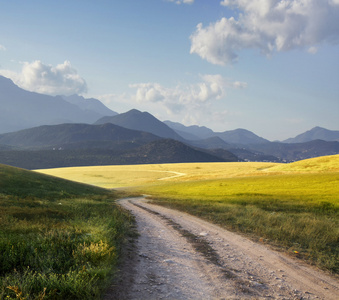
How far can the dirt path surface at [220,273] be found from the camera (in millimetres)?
6198

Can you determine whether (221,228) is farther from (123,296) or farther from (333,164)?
(333,164)

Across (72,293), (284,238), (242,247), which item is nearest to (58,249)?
(72,293)

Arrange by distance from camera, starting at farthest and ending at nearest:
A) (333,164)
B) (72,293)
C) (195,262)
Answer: (333,164)
(195,262)
(72,293)

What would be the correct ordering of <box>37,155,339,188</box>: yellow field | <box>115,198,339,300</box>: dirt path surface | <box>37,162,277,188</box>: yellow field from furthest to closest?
1. <box>37,162,277,188</box>: yellow field
2. <box>37,155,339,188</box>: yellow field
3. <box>115,198,339,300</box>: dirt path surface

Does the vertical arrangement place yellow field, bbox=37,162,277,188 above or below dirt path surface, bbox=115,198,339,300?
below

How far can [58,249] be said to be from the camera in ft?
23.8

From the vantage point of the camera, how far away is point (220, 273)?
24.5 feet

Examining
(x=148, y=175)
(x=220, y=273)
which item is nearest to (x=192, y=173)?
(x=148, y=175)

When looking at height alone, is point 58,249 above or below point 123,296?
above

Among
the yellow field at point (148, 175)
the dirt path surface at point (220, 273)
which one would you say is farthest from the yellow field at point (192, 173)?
the dirt path surface at point (220, 273)

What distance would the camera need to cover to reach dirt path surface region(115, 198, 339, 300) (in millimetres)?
6198

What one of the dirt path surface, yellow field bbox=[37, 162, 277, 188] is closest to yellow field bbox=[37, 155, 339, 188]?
yellow field bbox=[37, 162, 277, 188]

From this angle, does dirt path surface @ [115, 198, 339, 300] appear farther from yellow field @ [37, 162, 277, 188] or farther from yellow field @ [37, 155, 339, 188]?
yellow field @ [37, 162, 277, 188]

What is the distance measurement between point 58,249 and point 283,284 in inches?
278
